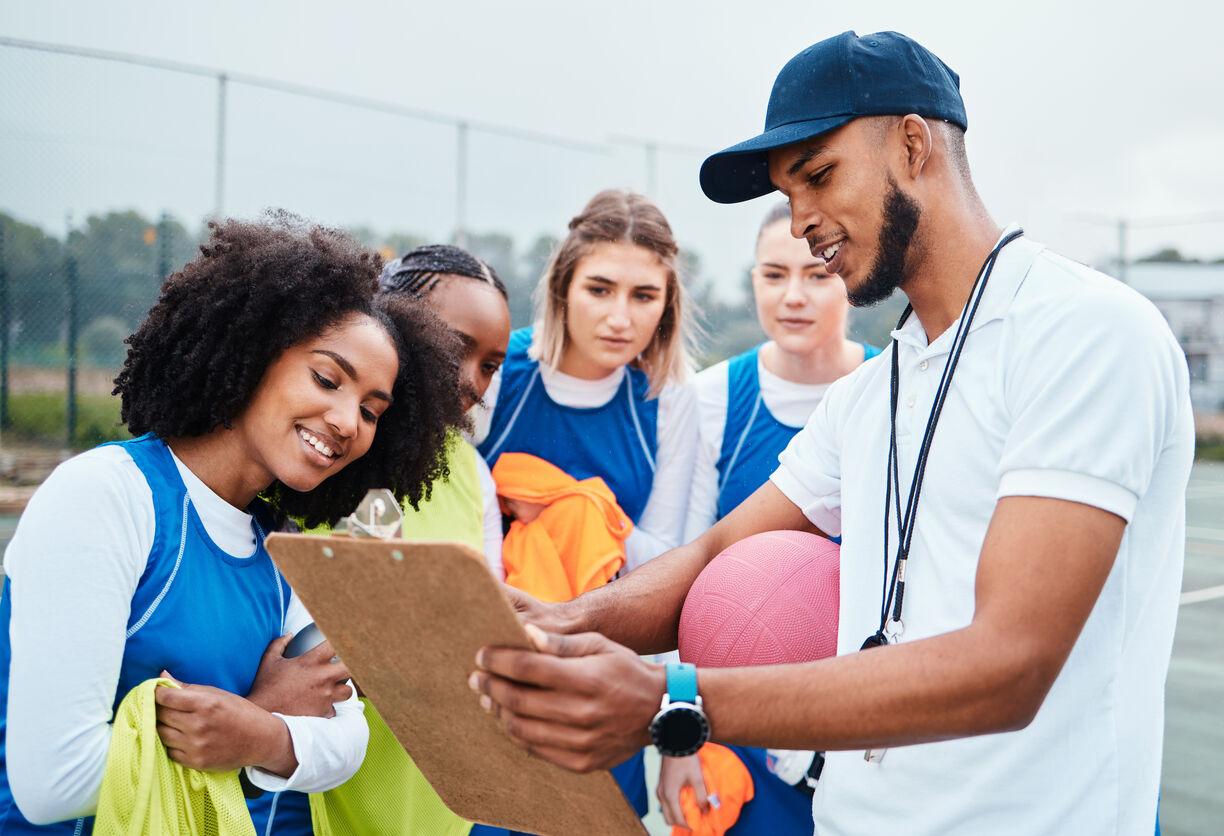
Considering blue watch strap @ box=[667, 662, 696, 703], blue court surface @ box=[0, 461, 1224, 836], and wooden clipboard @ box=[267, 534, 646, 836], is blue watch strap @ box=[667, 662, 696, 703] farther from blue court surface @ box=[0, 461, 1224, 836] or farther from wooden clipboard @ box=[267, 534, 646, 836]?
blue court surface @ box=[0, 461, 1224, 836]

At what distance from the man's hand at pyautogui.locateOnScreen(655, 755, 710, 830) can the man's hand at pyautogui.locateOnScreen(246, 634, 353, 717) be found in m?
1.11

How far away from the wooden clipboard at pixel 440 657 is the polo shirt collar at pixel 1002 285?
36.6 inches

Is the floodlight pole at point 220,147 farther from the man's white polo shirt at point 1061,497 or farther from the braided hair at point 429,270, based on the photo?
the man's white polo shirt at point 1061,497

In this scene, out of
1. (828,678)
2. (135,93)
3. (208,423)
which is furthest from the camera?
(135,93)

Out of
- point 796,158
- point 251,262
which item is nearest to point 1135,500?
point 796,158

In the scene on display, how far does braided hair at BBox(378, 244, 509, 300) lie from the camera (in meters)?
2.80

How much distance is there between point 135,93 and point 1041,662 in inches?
343

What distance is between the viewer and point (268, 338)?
1.90m

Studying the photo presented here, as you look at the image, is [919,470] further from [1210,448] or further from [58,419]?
[1210,448]

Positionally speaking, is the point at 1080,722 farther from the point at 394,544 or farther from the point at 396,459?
the point at 396,459

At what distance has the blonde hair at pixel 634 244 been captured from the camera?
3191 mm

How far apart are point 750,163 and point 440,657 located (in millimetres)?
1143

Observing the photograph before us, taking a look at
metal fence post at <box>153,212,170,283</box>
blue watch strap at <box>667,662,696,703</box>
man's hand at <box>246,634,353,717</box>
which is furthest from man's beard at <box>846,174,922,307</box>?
metal fence post at <box>153,212,170,283</box>

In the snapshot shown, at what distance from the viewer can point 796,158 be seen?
1762mm
